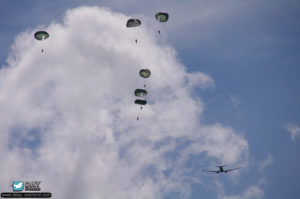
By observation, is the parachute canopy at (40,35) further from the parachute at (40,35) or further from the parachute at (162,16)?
the parachute at (162,16)

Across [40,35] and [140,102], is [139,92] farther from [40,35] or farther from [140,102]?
[40,35]

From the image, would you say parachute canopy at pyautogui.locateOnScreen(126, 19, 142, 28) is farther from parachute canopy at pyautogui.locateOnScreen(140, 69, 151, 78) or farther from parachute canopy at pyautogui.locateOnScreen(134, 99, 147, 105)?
parachute canopy at pyautogui.locateOnScreen(134, 99, 147, 105)

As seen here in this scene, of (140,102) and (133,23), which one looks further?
(140,102)

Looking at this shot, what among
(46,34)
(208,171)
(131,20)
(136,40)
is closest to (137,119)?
(136,40)

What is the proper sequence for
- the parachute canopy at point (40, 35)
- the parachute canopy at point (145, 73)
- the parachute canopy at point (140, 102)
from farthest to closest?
1. the parachute canopy at point (140, 102)
2. the parachute canopy at point (145, 73)
3. the parachute canopy at point (40, 35)

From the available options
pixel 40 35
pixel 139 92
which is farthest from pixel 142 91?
pixel 40 35

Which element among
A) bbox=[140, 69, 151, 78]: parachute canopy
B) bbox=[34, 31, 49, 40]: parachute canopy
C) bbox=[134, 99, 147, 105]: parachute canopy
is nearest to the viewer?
bbox=[34, 31, 49, 40]: parachute canopy

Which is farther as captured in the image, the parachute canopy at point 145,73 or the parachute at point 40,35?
the parachute canopy at point 145,73

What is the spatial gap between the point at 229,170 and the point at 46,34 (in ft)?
246

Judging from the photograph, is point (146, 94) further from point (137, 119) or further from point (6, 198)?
point (6, 198)

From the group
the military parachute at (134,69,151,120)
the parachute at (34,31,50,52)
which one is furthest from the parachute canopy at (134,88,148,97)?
the parachute at (34,31,50,52)

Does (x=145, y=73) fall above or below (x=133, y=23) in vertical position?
below

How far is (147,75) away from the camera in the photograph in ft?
302

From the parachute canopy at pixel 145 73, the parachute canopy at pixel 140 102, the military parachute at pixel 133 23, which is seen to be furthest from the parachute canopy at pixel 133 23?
the parachute canopy at pixel 140 102
